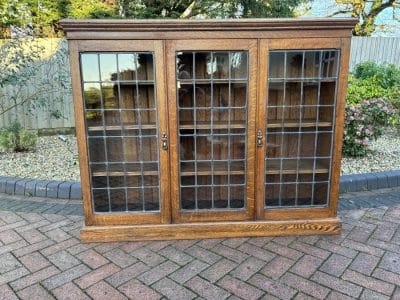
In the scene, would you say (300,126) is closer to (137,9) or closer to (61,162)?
(61,162)

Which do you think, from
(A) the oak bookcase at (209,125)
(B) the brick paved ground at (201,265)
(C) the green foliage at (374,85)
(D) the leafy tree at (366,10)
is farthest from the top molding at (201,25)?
(D) the leafy tree at (366,10)

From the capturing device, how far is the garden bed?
142 inches

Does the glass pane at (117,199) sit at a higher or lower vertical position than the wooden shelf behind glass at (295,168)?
lower

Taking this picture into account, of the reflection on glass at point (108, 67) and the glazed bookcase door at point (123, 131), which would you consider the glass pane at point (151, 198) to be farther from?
the reflection on glass at point (108, 67)

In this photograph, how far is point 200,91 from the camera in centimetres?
238

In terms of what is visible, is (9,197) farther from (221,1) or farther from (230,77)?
(221,1)

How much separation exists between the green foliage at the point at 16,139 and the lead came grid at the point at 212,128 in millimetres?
2822

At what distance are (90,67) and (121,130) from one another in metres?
0.50

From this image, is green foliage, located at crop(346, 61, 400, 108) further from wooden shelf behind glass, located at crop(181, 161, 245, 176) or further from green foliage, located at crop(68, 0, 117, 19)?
green foliage, located at crop(68, 0, 117, 19)

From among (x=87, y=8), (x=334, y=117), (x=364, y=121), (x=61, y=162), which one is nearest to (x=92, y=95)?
(x=334, y=117)

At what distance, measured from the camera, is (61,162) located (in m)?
3.98

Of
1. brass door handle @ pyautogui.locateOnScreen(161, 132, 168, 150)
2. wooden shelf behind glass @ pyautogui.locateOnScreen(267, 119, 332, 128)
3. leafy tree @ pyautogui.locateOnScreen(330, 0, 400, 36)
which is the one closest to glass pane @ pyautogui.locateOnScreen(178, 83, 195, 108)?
brass door handle @ pyautogui.locateOnScreen(161, 132, 168, 150)

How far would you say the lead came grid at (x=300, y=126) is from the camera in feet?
7.60

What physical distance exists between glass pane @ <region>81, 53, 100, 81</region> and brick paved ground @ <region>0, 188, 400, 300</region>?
1228mm
